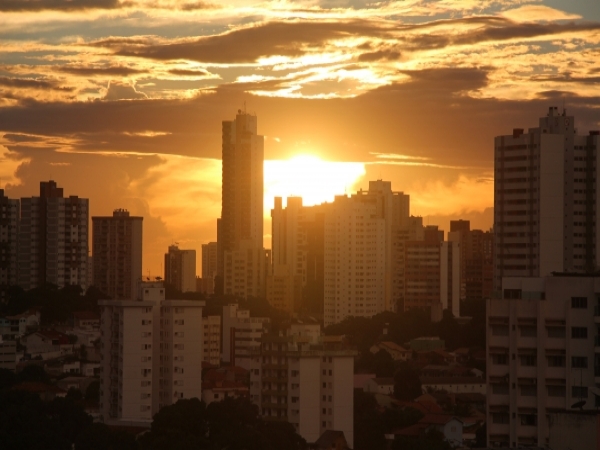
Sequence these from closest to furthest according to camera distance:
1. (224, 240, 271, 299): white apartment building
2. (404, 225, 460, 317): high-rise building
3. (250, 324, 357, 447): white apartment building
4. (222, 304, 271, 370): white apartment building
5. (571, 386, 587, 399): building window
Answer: (571, 386, 587, 399): building window < (250, 324, 357, 447): white apartment building < (222, 304, 271, 370): white apartment building < (404, 225, 460, 317): high-rise building < (224, 240, 271, 299): white apartment building

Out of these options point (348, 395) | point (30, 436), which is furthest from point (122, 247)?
→ point (30, 436)

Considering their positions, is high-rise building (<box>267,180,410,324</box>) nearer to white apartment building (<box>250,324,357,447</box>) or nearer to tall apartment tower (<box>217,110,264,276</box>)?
tall apartment tower (<box>217,110,264,276</box>)

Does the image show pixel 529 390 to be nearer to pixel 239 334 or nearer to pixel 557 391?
pixel 557 391

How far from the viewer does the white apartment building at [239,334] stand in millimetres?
104625

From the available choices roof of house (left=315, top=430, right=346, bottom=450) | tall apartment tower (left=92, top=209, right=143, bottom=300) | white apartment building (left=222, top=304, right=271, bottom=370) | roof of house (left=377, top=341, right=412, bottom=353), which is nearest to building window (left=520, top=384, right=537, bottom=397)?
roof of house (left=315, top=430, right=346, bottom=450)

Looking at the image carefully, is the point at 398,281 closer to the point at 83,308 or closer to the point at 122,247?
the point at 122,247

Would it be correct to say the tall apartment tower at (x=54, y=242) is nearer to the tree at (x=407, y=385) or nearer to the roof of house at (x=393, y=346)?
the roof of house at (x=393, y=346)

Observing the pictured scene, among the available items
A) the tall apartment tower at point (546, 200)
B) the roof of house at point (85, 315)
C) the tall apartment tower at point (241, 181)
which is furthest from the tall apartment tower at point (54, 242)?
the tall apartment tower at point (546, 200)

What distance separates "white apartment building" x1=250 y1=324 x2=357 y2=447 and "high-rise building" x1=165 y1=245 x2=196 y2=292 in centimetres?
10224

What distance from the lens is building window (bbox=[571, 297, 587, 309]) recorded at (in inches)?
1261

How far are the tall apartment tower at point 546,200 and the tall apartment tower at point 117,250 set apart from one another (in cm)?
6506

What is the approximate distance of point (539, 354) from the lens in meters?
32.2

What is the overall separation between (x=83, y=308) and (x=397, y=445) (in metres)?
63.9

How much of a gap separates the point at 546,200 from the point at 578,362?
53012 millimetres
